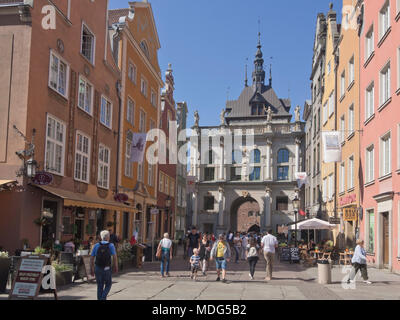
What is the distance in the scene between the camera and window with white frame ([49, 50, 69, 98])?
19062 millimetres

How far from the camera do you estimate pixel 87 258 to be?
1529 centimetres

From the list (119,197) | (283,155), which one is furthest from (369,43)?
(283,155)

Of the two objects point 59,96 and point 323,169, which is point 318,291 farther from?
point 323,169

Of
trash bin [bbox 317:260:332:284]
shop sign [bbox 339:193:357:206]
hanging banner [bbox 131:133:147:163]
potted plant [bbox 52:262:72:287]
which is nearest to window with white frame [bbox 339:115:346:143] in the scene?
shop sign [bbox 339:193:357:206]

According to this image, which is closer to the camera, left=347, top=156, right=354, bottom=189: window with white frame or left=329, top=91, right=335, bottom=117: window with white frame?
left=347, top=156, right=354, bottom=189: window with white frame

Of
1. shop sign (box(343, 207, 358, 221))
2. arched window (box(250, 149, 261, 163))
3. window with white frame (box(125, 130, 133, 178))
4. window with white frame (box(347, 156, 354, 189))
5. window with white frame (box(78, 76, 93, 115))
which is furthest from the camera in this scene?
arched window (box(250, 149, 261, 163))

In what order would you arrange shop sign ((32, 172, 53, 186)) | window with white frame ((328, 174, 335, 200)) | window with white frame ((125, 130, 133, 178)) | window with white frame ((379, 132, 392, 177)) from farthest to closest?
window with white frame ((328, 174, 335, 200))
window with white frame ((125, 130, 133, 178))
window with white frame ((379, 132, 392, 177))
shop sign ((32, 172, 53, 186))

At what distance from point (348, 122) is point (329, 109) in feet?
21.7

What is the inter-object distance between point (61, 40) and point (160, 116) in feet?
62.7

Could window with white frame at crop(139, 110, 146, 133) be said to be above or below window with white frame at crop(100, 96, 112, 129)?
above

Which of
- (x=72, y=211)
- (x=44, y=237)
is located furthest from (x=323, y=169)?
(x=44, y=237)

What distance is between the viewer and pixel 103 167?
83.6ft

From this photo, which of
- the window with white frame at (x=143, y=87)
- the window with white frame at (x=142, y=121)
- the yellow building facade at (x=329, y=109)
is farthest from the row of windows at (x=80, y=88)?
the yellow building facade at (x=329, y=109)

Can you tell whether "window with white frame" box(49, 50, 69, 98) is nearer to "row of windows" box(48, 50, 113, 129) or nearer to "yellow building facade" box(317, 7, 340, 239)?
"row of windows" box(48, 50, 113, 129)
